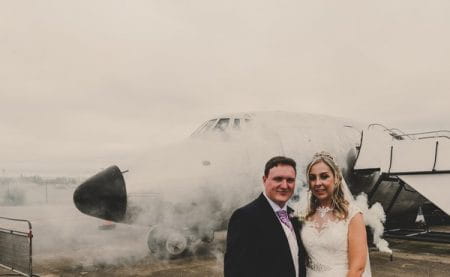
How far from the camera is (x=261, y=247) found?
3.11 m

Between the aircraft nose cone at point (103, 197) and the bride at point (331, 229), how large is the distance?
473 centimetres

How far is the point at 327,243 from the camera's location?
3.38 metres

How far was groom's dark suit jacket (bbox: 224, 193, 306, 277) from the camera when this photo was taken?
307 centimetres

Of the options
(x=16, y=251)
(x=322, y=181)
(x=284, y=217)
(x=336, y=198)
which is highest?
(x=322, y=181)

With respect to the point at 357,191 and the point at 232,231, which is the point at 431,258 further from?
the point at 232,231

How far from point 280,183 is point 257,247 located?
1.55 ft

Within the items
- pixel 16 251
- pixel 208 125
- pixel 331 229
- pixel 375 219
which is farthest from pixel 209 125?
pixel 331 229

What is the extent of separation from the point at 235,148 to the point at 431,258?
18.8 ft

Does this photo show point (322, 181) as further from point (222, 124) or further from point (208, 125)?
point (208, 125)

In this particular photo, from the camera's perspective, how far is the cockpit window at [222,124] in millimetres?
9484

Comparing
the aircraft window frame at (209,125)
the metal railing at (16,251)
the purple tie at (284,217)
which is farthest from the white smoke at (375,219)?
the purple tie at (284,217)

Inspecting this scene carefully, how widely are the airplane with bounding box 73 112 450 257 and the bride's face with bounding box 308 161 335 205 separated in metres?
4.73

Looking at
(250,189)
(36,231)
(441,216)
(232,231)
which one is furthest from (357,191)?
(36,231)

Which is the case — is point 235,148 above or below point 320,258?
above
